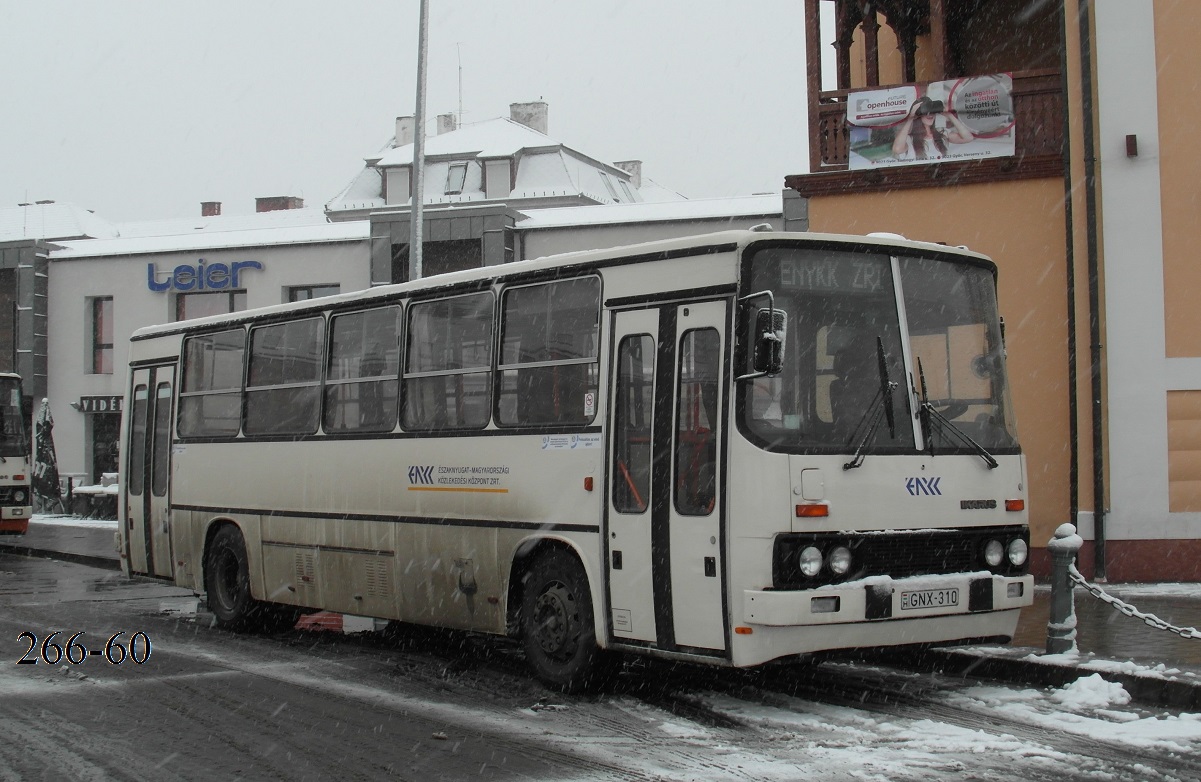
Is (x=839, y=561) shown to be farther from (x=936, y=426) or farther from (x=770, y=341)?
(x=770, y=341)

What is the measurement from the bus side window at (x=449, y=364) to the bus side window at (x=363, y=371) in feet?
0.82

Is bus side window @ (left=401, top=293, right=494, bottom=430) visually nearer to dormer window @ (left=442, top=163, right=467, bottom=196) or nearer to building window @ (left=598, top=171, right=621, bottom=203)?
dormer window @ (left=442, top=163, right=467, bottom=196)

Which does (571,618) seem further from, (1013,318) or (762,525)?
(1013,318)

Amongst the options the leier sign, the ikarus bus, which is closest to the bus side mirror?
the ikarus bus

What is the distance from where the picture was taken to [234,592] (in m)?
13.3

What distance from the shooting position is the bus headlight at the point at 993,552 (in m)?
8.80

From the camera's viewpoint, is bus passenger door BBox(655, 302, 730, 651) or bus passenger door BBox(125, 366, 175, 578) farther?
bus passenger door BBox(125, 366, 175, 578)

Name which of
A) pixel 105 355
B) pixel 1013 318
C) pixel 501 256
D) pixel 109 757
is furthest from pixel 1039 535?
pixel 105 355

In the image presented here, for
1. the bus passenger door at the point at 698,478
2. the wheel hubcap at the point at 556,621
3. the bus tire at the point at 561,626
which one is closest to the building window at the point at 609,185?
the bus tire at the point at 561,626

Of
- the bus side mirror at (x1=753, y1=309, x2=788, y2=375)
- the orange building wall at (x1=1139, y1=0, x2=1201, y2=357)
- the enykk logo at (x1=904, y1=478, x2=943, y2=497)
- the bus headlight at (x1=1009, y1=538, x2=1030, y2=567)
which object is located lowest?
the bus headlight at (x1=1009, y1=538, x2=1030, y2=567)

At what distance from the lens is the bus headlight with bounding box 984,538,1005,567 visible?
880 cm

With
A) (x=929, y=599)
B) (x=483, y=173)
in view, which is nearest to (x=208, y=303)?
(x=483, y=173)

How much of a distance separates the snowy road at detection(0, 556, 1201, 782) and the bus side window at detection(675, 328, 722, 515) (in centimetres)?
137

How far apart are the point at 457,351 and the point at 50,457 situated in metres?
25.5
